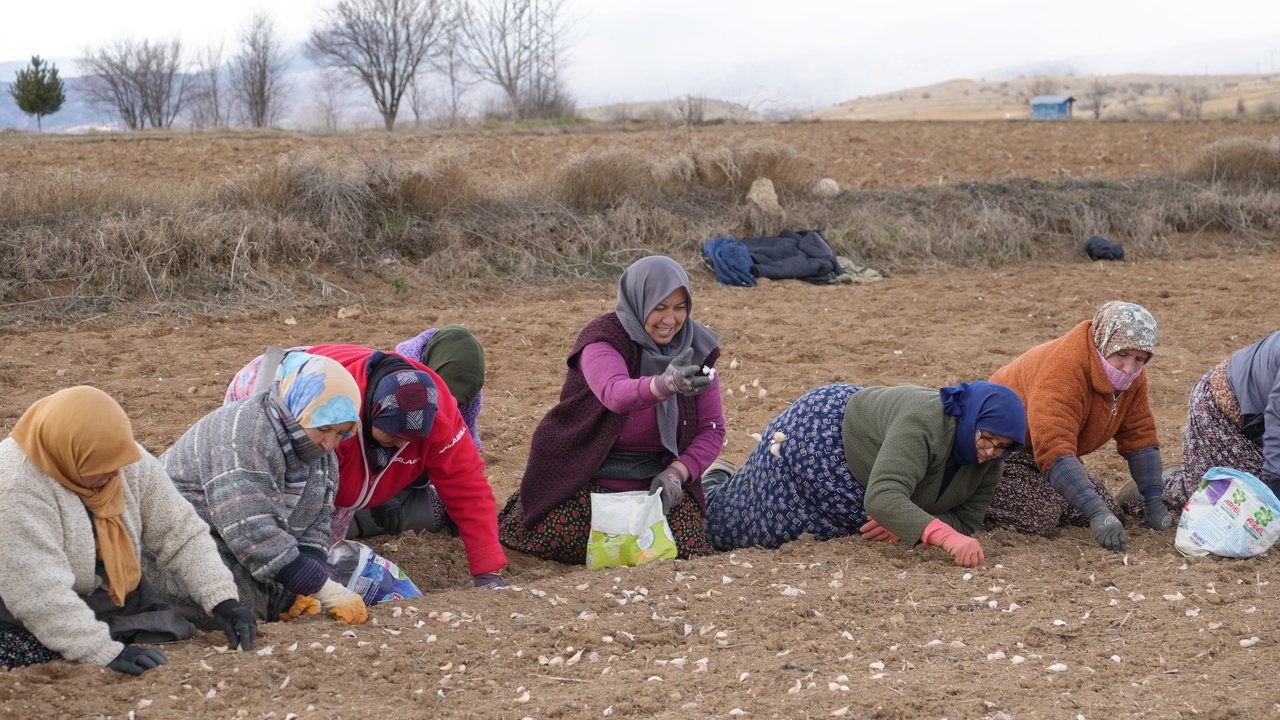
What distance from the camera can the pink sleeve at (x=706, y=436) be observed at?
171 inches

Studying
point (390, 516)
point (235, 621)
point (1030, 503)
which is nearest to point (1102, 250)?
point (1030, 503)

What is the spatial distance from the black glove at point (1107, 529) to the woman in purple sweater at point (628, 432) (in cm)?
146

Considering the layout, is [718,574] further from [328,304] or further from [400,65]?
[400,65]

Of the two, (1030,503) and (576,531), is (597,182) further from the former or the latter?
(1030,503)

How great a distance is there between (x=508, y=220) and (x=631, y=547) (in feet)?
23.8

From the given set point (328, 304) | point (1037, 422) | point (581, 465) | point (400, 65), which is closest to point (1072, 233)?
point (328, 304)

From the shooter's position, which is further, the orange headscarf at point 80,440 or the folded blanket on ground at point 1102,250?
the folded blanket on ground at point 1102,250

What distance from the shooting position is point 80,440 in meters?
2.75

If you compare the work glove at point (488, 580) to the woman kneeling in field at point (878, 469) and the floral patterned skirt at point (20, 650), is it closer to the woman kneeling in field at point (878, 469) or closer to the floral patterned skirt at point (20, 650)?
the woman kneeling in field at point (878, 469)

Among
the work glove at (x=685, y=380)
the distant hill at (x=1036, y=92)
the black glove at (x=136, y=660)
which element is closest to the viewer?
the black glove at (x=136, y=660)

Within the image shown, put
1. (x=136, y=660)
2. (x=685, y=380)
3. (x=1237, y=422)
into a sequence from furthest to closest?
(x=1237, y=422) → (x=685, y=380) → (x=136, y=660)

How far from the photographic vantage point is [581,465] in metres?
4.26

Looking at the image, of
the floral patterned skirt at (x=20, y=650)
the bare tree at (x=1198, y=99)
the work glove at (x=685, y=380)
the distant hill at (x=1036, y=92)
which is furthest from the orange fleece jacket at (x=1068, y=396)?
the distant hill at (x=1036, y=92)

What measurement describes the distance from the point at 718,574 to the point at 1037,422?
1428 millimetres
